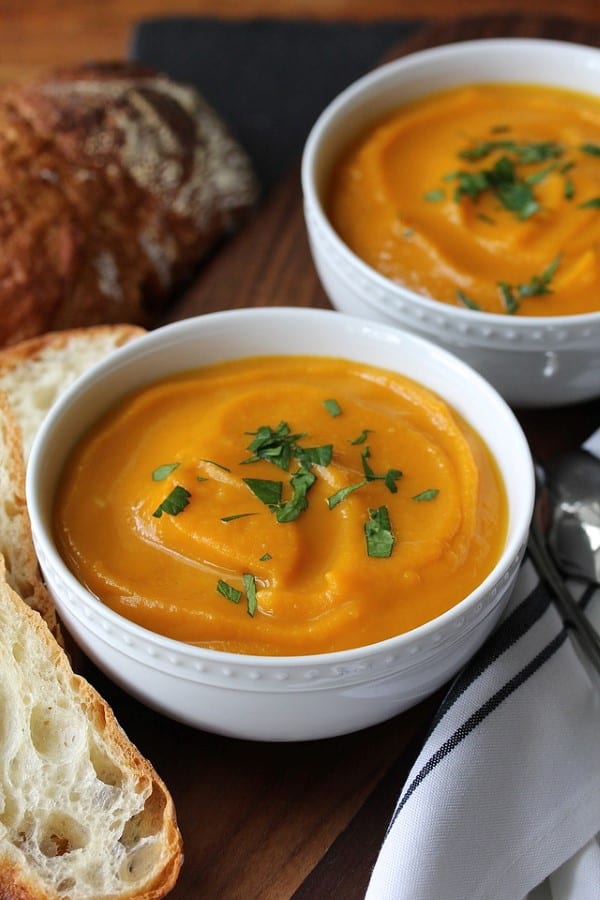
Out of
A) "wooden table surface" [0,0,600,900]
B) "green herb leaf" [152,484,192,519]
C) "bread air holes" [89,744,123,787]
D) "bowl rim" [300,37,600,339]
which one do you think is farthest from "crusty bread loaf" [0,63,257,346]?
"bread air holes" [89,744,123,787]

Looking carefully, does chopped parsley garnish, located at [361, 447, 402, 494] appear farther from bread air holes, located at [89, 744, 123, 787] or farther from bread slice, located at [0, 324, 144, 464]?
bread slice, located at [0, 324, 144, 464]

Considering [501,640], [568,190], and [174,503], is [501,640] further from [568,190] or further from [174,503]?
[568,190]

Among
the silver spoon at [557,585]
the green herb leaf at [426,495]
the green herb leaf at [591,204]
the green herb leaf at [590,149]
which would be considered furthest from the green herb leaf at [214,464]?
the green herb leaf at [590,149]

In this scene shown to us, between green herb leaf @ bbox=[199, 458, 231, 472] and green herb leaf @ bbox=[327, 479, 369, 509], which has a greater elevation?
green herb leaf @ bbox=[327, 479, 369, 509]

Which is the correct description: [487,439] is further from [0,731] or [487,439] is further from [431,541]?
[0,731]

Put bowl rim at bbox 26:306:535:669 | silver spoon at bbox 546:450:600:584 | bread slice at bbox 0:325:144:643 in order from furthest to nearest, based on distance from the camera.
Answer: silver spoon at bbox 546:450:600:584, bread slice at bbox 0:325:144:643, bowl rim at bbox 26:306:535:669

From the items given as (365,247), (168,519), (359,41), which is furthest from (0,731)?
(359,41)
